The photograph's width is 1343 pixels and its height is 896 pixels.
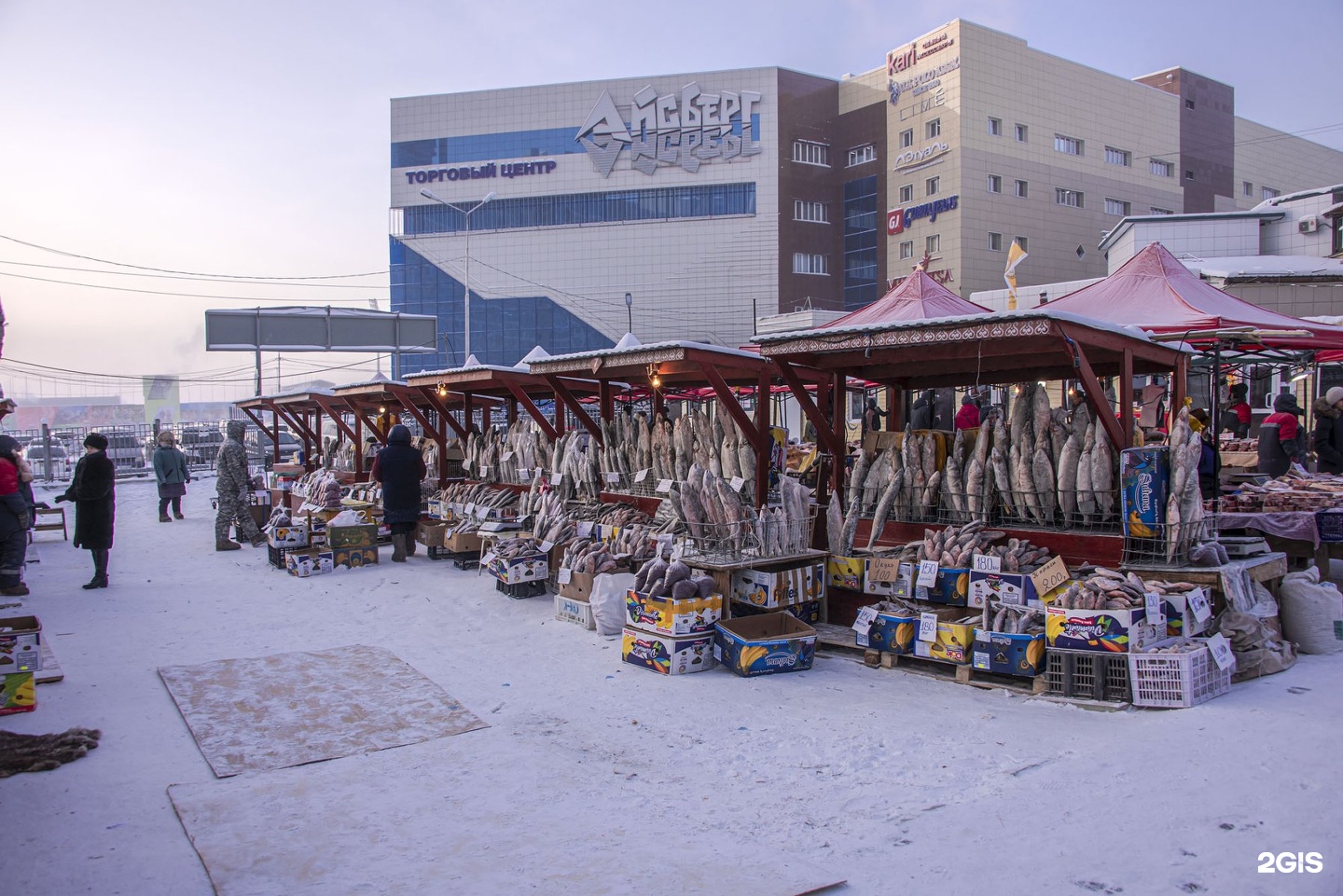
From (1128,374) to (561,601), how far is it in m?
5.05

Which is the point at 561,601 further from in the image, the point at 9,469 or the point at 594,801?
the point at 9,469

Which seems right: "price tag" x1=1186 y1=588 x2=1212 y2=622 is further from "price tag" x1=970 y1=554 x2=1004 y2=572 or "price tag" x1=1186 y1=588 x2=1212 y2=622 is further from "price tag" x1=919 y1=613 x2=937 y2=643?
"price tag" x1=919 y1=613 x2=937 y2=643

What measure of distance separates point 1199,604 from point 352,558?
9.32 meters

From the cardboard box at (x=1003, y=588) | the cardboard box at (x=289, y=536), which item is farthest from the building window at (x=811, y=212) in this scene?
the cardboard box at (x=1003, y=588)

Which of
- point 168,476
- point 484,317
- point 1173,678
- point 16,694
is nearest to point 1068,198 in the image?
point 484,317

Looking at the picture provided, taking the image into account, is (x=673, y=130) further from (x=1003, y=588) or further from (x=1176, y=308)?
(x=1003, y=588)

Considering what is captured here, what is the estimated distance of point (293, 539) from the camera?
10789 mm

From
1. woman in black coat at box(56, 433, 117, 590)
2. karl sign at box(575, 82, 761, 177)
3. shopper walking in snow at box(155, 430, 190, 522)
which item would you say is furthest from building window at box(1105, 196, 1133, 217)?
woman in black coat at box(56, 433, 117, 590)

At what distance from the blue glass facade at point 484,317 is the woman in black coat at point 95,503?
133 ft

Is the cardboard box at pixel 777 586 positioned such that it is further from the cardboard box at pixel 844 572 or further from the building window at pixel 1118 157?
the building window at pixel 1118 157

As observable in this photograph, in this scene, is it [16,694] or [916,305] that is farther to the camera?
[916,305]

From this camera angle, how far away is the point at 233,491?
41.3 feet

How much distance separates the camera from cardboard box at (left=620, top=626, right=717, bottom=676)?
5.79 m

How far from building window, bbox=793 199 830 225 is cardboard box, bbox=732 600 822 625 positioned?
4444 cm
